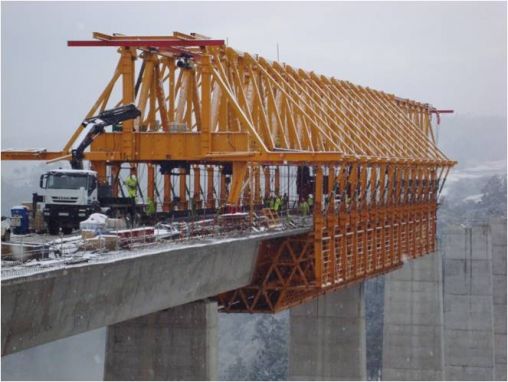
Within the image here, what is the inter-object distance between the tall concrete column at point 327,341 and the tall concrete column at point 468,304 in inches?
1028

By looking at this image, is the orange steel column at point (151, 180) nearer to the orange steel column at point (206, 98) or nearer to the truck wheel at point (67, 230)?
the orange steel column at point (206, 98)

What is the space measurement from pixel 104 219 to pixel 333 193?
57.5ft

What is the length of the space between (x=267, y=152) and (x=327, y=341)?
12.7 metres

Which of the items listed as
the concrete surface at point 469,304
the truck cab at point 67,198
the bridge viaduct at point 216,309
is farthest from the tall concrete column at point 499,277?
the truck cab at point 67,198

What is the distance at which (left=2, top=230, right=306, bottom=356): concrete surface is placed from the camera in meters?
27.1

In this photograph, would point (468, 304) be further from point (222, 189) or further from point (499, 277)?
point (222, 189)

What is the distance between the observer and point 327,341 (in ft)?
193

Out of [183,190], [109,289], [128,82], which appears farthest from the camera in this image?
[183,190]

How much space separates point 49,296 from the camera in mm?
27891

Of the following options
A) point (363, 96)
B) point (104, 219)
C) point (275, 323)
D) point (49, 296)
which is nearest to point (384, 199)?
point (363, 96)

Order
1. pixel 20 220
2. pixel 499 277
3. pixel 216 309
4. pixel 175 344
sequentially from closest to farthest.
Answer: pixel 175 344, pixel 216 309, pixel 20 220, pixel 499 277

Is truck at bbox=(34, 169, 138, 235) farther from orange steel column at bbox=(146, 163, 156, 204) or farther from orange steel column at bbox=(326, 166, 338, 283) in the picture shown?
orange steel column at bbox=(146, 163, 156, 204)

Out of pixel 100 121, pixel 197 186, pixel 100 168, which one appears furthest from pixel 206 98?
pixel 197 186

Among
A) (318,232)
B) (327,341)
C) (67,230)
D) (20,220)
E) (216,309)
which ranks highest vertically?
(20,220)
